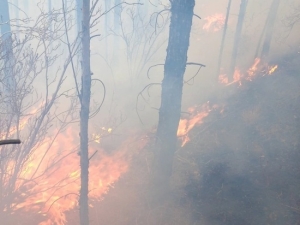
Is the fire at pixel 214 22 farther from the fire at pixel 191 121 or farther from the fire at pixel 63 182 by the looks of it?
the fire at pixel 63 182

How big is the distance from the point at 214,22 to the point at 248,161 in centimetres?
1934

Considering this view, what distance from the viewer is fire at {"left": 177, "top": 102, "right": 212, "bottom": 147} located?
1203cm

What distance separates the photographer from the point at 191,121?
13258 mm

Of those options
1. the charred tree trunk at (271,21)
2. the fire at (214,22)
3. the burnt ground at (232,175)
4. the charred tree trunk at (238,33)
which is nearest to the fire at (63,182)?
the burnt ground at (232,175)

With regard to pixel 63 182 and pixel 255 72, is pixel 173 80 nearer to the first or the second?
pixel 63 182

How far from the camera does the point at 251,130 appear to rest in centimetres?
1102

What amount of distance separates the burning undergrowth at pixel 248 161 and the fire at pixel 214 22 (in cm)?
1339

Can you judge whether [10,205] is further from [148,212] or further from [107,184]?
[148,212]

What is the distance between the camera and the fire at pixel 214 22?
25097 mm

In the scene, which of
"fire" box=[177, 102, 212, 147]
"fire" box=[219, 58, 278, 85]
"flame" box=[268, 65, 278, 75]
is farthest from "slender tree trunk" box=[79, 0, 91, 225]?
"flame" box=[268, 65, 278, 75]

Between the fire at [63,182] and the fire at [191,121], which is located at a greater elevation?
the fire at [191,121]

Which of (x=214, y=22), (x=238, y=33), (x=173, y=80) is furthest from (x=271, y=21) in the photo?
(x=173, y=80)

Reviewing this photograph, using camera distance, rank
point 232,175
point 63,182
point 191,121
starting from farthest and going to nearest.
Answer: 1. point 191,121
2. point 63,182
3. point 232,175

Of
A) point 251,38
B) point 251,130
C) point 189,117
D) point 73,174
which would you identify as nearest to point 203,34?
point 251,38
